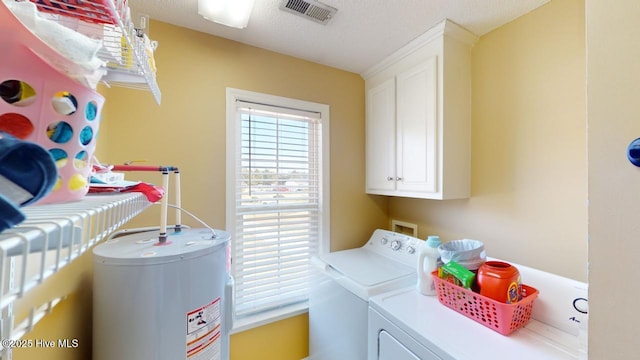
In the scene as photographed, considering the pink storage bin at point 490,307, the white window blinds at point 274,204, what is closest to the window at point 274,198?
the white window blinds at point 274,204

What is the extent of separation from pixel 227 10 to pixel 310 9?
18.6 inches

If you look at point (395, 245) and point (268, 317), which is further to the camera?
point (395, 245)

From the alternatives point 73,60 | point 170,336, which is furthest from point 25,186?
point 170,336

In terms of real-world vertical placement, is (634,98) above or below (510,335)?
above

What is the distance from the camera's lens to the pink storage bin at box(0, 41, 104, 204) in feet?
1.08

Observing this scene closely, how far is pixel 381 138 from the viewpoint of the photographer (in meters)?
2.09

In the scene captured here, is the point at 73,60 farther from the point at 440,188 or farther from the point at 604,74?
the point at 440,188

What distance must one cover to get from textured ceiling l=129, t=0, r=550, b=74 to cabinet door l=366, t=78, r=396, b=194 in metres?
0.33

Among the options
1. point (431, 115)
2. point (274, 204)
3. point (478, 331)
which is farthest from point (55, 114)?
point (431, 115)

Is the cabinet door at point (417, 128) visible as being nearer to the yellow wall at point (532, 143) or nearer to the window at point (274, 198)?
the yellow wall at point (532, 143)

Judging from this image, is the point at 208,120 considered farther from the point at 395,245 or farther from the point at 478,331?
the point at 478,331

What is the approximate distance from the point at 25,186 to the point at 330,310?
169cm

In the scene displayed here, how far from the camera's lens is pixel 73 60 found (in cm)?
36

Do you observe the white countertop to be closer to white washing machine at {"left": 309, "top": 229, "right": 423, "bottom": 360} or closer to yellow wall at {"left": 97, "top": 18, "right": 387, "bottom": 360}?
white washing machine at {"left": 309, "top": 229, "right": 423, "bottom": 360}
